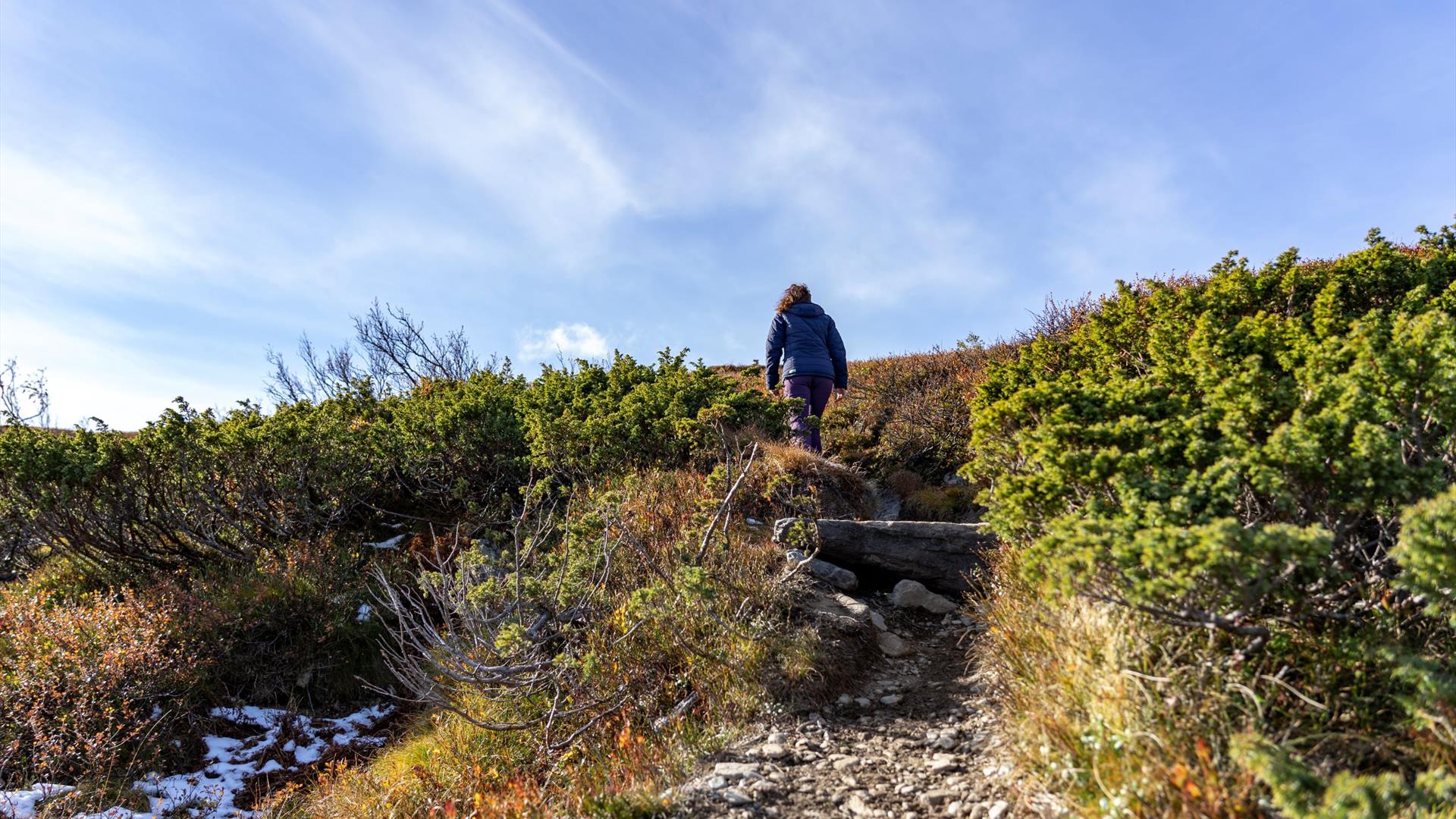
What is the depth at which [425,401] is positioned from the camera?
1040 centimetres

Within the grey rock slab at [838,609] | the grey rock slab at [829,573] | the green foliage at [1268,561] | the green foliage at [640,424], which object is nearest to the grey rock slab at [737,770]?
the green foliage at [1268,561]

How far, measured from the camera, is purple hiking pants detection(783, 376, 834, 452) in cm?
900

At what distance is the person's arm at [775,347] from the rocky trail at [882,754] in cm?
469

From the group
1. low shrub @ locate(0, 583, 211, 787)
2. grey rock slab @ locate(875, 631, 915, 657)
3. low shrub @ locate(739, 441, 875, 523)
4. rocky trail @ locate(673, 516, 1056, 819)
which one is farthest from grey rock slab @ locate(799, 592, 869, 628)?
low shrub @ locate(0, 583, 211, 787)

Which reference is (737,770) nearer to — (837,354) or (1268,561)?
(1268,561)

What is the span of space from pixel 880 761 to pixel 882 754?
87 mm

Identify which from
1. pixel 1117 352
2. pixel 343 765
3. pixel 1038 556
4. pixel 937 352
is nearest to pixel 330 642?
pixel 343 765

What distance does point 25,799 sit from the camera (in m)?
5.58

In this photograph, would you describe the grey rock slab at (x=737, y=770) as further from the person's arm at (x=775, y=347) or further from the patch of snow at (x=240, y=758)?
the person's arm at (x=775, y=347)

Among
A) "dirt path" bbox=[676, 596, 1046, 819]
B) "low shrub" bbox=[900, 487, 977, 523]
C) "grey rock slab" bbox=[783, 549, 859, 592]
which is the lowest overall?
"dirt path" bbox=[676, 596, 1046, 819]

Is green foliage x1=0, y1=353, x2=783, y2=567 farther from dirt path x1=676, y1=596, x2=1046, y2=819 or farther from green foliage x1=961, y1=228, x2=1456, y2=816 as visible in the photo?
green foliage x1=961, y1=228, x2=1456, y2=816

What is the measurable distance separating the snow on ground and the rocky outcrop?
14.7 feet

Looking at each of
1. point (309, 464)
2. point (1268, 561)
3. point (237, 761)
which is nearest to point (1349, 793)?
point (1268, 561)

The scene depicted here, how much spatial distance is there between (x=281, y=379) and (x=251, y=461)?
20433 mm
